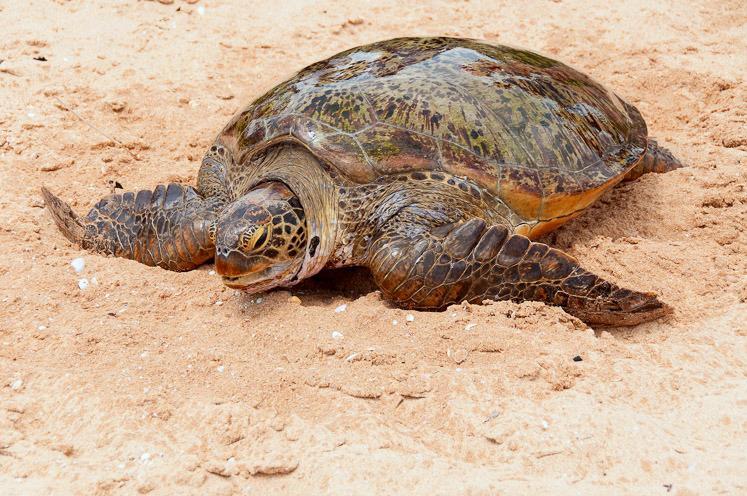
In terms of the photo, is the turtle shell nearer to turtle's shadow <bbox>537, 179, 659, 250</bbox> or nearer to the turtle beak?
turtle's shadow <bbox>537, 179, 659, 250</bbox>

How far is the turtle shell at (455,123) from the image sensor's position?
155 inches

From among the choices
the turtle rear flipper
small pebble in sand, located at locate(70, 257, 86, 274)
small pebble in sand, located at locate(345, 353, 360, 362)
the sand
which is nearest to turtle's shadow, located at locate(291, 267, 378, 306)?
the sand

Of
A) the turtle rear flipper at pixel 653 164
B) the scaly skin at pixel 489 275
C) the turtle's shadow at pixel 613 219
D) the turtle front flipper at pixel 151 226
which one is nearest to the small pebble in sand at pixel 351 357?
the scaly skin at pixel 489 275

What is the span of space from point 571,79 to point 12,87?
4.61 metres

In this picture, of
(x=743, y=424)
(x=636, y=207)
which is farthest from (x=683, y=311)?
(x=636, y=207)

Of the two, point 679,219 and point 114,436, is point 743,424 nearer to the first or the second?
point 679,219

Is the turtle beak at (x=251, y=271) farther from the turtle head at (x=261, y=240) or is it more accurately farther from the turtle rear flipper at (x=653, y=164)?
the turtle rear flipper at (x=653, y=164)

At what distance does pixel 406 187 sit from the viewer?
12.8ft

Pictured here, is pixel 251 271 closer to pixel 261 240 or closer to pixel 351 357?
pixel 261 240

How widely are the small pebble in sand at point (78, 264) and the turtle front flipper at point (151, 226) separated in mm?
316

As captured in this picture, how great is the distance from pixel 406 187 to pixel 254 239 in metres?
0.96

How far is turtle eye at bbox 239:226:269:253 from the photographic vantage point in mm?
3471

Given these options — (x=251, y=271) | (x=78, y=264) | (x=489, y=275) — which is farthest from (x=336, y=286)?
(x=78, y=264)

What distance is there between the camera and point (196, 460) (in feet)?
8.38
